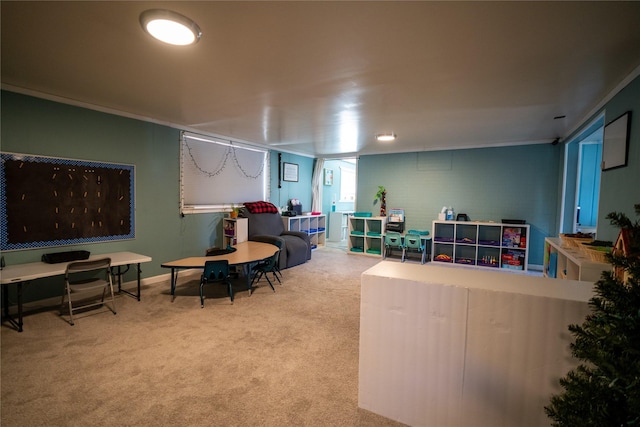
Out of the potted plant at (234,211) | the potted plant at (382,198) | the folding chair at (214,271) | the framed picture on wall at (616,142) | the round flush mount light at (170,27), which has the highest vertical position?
the round flush mount light at (170,27)

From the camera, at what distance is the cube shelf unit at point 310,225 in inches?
266

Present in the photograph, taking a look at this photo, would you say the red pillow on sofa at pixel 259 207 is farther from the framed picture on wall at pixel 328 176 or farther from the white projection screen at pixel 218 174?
the framed picture on wall at pixel 328 176

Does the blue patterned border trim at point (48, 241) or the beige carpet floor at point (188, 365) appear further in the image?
the blue patterned border trim at point (48, 241)

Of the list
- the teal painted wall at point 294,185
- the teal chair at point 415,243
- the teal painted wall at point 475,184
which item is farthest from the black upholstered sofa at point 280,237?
the teal painted wall at point 475,184

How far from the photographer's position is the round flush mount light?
185cm

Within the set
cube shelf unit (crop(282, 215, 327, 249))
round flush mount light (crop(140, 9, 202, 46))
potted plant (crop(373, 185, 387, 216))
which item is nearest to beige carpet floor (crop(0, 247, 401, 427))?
round flush mount light (crop(140, 9, 202, 46))

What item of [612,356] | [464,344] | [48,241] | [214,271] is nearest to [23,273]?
[48,241]

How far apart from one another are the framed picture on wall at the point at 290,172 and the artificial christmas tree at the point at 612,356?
657 cm

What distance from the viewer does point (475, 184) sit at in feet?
20.4

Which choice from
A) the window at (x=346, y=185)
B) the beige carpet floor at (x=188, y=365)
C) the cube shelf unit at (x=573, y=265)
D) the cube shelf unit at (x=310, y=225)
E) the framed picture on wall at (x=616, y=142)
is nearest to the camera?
the beige carpet floor at (x=188, y=365)

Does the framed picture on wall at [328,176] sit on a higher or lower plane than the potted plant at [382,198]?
higher

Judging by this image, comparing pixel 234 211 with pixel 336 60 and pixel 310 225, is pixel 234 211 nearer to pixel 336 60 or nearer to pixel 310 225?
pixel 310 225

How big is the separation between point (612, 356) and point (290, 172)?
6.88 meters

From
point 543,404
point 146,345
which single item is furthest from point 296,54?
point 146,345
